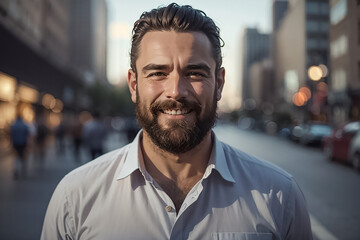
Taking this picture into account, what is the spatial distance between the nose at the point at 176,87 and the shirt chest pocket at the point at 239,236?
793 mm

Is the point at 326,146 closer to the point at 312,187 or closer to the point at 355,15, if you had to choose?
the point at 312,187

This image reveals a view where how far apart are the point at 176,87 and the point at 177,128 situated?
0.24 m

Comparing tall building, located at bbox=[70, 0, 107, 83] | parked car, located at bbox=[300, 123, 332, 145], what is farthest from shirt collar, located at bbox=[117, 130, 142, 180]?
tall building, located at bbox=[70, 0, 107, 83]

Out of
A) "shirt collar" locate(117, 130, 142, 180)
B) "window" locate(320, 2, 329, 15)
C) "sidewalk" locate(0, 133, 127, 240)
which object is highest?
"window" locate(320, 2, 329, 15)

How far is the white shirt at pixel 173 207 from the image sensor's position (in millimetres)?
1937

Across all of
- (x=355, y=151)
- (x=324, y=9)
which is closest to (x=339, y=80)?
(x=324, y=9)

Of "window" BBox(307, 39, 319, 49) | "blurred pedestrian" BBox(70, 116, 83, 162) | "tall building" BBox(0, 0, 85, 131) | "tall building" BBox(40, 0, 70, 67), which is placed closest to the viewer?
"blurred pedestrian" BBox(70, 116, 83, 162)

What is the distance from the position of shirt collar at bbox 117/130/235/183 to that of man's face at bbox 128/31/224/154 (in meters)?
0.14

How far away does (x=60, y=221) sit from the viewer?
6.50ft

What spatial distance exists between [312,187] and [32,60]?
83.8 ft

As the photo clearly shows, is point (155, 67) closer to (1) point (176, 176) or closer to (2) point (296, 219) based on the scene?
(1) point (176, 176)

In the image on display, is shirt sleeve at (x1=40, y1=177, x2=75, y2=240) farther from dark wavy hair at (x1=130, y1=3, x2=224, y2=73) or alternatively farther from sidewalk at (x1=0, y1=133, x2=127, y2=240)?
sidewalk at (x1=0, y1=133, x2=127, y2=240)

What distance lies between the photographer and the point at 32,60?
28875mm

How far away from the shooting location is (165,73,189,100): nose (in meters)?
2.07
